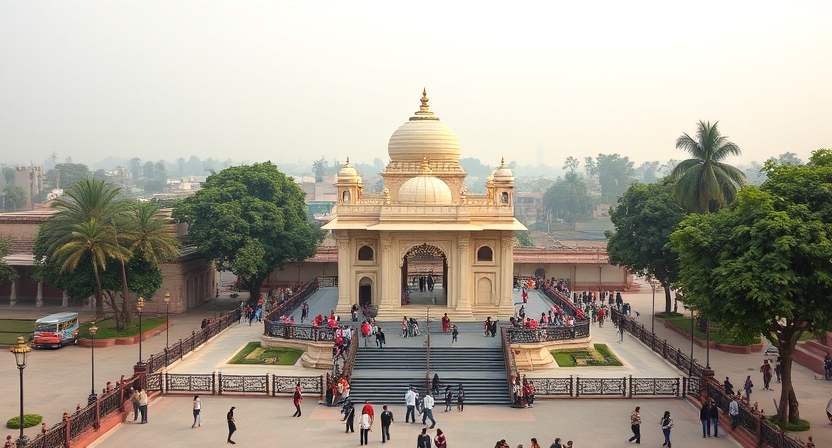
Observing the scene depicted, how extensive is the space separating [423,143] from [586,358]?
49.9ft

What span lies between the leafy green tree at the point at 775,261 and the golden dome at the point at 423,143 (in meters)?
19.8

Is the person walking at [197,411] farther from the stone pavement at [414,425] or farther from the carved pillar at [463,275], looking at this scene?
the carved pillar at [463,275]

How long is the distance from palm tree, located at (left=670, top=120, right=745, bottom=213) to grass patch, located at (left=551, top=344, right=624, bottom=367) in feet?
34.2

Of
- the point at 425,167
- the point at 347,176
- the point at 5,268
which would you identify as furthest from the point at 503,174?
the point at 5,268

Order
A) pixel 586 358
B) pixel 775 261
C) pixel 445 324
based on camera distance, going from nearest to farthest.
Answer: pixel 775 261, pixel 586 358, pixel 445 324

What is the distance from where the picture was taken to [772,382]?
34.2 metres

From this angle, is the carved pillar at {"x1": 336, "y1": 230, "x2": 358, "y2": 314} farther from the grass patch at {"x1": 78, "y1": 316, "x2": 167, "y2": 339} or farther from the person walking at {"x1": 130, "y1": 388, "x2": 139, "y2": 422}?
the person walking at {"x1": 130, "y1": 388, "x2": 139, "y2": 422}

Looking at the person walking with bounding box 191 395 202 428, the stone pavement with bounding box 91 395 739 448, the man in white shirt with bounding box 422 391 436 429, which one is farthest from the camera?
the man in white shirt with bounding box 422 391 436 429

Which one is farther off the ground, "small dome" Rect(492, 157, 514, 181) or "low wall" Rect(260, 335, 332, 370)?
"small dome" Rect(492, 157, 514, 181)

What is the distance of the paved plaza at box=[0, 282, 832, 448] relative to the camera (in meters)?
26.4

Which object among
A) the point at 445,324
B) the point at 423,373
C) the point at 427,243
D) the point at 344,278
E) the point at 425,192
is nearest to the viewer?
the point at 423,373

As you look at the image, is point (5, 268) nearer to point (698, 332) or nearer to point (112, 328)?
point (112, 328)

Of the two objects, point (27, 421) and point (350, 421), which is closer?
point (350, 421)

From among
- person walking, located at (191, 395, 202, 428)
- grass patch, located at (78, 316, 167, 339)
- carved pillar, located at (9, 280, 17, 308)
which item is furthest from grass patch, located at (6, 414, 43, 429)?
carved pillar, located at (9, 280, 17, 308)
